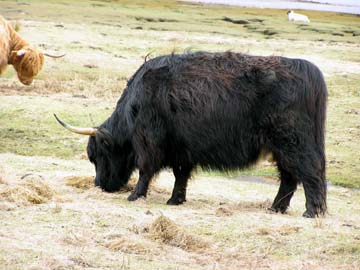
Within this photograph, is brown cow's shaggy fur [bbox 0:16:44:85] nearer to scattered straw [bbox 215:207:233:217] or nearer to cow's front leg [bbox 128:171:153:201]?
cow's front leg [bbox 128:171:153:201]

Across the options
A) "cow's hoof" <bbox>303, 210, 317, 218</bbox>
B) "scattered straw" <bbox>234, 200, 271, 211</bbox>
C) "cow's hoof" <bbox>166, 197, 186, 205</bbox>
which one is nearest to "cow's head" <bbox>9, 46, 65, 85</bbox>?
"cow's hoof" <bbox>166, 197, 186, 205</bbox>

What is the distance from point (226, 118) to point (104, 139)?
5.13 feet

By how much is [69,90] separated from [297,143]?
8.97 meters

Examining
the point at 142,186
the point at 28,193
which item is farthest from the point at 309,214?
the point at 28,193

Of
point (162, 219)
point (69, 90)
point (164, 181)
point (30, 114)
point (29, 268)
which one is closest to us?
point (29, 268)

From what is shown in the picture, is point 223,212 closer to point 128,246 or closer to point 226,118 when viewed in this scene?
point 226,118

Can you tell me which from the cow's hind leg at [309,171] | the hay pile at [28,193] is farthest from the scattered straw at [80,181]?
the cow's hind leg at [309,171]

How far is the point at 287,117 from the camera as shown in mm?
8391

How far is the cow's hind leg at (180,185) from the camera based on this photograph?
9040mm

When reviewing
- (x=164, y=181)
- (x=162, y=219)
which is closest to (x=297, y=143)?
(x=162, y=219)

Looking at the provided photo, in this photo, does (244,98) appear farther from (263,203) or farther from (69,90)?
(69,90)

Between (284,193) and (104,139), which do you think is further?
(104,139)

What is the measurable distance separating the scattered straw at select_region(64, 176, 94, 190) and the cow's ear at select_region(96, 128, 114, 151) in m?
0.47

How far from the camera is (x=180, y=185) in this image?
30.0 feet
